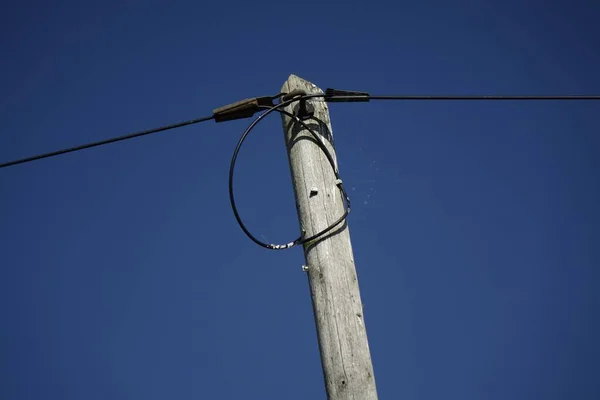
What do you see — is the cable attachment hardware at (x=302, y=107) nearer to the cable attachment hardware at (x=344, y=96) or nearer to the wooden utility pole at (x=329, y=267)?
the wooden utility pole at (x=329, y=267)

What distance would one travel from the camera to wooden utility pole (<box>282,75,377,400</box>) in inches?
126

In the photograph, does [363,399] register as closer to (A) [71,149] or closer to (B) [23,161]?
(A) [71,149]

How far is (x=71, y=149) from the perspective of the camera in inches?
168

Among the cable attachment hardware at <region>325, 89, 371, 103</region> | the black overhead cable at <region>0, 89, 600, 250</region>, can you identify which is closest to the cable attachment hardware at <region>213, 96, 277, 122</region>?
the black overhead cable at <region>0, 89, 600, 250</region>

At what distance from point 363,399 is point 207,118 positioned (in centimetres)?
206

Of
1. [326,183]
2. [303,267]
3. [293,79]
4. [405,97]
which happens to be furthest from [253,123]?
[405,97]

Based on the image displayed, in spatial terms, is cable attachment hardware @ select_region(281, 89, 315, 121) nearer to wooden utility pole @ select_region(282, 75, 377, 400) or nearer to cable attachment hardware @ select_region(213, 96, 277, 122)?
wooden utility pole @ select_region(282, 75, 377, 400)

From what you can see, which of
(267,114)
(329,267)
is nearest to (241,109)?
(267,114)

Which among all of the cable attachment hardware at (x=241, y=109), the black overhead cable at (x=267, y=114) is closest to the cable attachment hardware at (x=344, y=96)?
the black overhead cable at (x=267, y=114)

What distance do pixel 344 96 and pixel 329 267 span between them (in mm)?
1198

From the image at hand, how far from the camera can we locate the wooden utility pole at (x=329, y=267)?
320cm

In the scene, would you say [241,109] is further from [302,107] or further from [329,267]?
[329,267]

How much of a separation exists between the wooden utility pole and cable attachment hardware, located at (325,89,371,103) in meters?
0.09

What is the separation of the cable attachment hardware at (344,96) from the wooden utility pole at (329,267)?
3.4 inches
